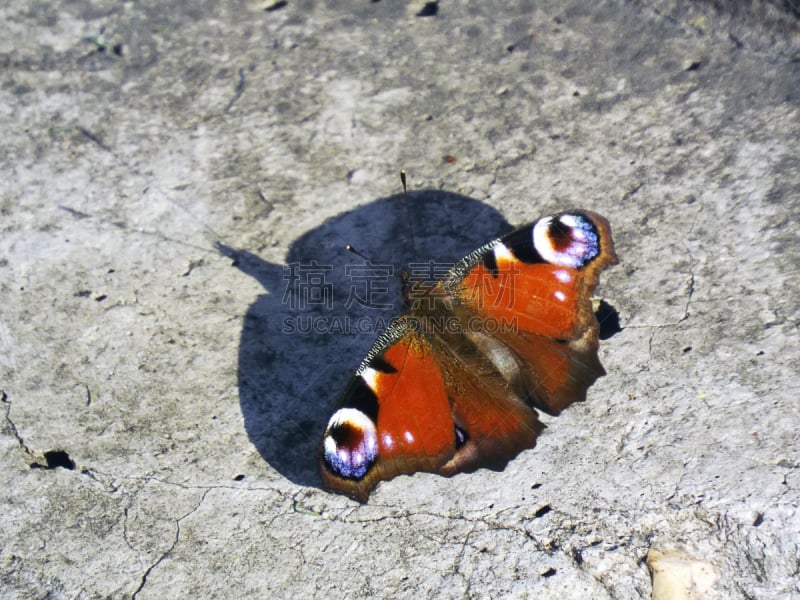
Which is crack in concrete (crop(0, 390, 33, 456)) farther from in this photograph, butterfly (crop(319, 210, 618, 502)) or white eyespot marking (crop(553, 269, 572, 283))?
white eyespot marking (crop(553, 269, 572, 283))

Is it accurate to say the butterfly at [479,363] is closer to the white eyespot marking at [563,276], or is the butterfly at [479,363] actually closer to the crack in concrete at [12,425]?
the white eyespot marking at [563,276]

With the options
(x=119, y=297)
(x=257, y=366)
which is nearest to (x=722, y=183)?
(x=257, y=366)

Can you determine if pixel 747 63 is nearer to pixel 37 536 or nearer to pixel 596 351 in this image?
pixel 596 351

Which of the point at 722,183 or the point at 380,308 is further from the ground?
the point at 722,183

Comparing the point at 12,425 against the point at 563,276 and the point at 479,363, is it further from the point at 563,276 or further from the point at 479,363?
the point at 563,276

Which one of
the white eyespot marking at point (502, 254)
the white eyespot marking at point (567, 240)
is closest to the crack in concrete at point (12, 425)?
the white eyespot marking at point (502, 254)

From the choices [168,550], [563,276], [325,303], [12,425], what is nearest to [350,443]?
[168,550]

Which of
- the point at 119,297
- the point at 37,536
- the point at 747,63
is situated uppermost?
the point at 747,63

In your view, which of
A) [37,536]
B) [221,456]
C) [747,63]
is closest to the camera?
[37,536]
